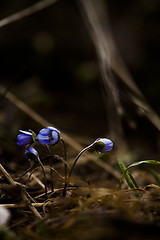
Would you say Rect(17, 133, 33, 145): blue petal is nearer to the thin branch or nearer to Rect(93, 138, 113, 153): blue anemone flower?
Rect(93, 138, 113, 153): blue anemone flower

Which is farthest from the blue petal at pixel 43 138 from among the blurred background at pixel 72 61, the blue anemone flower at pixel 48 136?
the blurred background at pixel 72 61

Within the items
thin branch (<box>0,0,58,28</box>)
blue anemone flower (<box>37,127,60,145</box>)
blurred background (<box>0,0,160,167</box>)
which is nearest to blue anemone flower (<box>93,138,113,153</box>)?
blue anemone flower (<box>37,127,60,145</box>)

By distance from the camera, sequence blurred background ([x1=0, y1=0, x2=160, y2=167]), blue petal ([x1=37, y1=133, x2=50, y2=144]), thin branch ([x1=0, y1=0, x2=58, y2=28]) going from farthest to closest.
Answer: blurred background ([x1=0, y1=0, x2=160, y2=167]) → thin branch ([x1=0, y1=0, x2=58, y2=28]) → blue petal ([x1=37, y1=133, x2=50, y2=144])

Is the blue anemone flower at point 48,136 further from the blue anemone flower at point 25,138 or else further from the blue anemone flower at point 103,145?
the blue anemone flower at point 103,145

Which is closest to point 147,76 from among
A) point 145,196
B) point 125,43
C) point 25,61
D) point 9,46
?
point 125,43

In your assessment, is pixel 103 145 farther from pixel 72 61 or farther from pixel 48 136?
pixel 72 61

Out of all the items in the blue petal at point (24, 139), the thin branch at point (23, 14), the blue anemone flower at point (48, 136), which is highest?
the thin branch at point (23, 14)

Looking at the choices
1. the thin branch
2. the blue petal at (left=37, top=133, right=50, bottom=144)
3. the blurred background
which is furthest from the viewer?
the blurred background

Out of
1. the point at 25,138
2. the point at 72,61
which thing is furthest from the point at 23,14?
the point at 72,61
